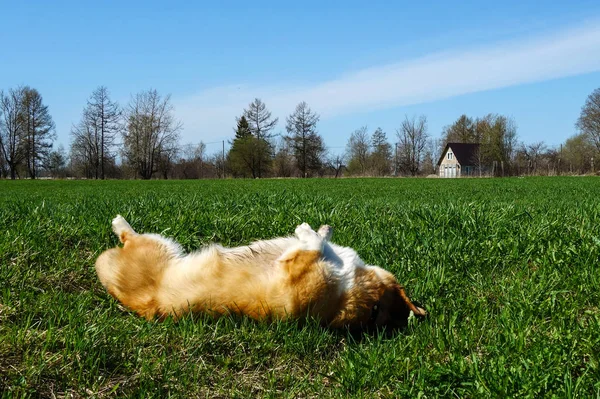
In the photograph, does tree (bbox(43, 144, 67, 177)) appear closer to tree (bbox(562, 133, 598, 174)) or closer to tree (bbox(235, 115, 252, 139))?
tree (bbox(235, 115, 252, 139))

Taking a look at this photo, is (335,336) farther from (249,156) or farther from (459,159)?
(459,159)

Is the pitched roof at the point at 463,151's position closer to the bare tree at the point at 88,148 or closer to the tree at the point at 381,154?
the tree at the point at 381,154

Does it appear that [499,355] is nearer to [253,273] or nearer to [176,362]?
[253,273]

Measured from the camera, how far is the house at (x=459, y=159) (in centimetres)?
8300

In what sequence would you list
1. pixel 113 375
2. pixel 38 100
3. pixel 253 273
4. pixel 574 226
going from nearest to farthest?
pixel 113 375 < pixel 253 273 < pixel 574 226 < pixel 38 100

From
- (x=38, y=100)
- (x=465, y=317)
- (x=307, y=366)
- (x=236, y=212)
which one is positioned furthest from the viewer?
(x=38, y=100)

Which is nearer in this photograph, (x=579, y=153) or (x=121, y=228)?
(x=121, y=228)

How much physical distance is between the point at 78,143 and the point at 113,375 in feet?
257

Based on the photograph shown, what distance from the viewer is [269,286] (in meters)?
3.32

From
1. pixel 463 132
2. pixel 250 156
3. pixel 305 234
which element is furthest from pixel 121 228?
pixel 463 132

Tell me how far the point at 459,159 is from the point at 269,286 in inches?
3408

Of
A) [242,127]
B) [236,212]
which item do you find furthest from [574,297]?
[242,127]

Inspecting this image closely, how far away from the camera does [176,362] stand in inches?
112

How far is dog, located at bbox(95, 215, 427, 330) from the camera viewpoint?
10.7 feet
